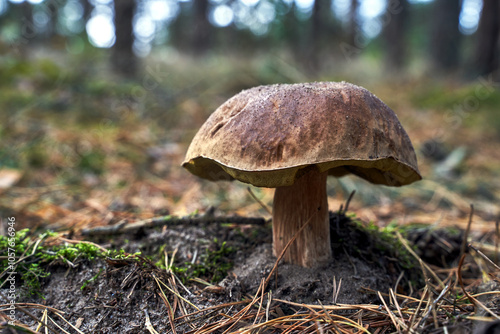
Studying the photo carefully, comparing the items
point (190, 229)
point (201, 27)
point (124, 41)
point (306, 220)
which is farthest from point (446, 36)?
point (190, 229)

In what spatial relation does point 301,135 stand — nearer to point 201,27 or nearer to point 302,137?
point 302,137

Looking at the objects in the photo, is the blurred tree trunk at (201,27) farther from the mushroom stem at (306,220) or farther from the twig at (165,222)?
the mushroom stem at (306,220)

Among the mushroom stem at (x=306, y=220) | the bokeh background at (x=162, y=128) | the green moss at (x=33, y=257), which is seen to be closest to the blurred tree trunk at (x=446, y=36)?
the bokeh background at (x=162, y=128)

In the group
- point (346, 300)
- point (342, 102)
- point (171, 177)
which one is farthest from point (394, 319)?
point (171, 177)

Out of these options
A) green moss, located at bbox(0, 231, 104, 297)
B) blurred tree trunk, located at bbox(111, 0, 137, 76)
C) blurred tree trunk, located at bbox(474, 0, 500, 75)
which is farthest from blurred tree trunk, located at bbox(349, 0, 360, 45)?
green moss, located at bbox(0, 231, 104, 297)

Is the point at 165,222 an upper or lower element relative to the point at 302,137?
lower

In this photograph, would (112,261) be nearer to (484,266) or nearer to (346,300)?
(346,300)
